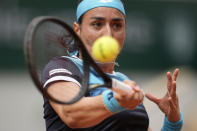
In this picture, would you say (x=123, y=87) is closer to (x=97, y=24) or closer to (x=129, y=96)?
(x=129, y=96)

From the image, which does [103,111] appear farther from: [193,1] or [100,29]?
[193,1]

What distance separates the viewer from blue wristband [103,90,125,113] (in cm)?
204

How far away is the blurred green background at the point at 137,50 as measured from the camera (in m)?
6.39

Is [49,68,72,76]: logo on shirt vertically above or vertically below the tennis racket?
below

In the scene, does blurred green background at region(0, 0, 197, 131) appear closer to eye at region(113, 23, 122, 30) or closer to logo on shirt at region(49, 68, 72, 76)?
eye at region(113, 23, 122, 30)

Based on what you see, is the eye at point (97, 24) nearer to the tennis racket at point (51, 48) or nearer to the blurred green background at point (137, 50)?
the tennis racket at point (51, 48)

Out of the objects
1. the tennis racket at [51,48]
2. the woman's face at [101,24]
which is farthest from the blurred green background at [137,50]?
the tennis racket at [51,48]

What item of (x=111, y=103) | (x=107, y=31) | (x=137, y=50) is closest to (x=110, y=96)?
(x=111, y=103)

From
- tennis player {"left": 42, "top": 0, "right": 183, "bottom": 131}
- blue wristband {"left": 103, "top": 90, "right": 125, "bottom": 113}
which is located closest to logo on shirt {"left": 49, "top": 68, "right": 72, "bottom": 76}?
tennis player {"left": 42, "top": 0, "right": 183, "bottom": 131}

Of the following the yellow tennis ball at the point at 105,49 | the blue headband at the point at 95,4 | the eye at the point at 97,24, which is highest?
the blue headband at the point at 95,4

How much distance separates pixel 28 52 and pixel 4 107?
190 inches

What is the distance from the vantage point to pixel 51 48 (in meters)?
2.20

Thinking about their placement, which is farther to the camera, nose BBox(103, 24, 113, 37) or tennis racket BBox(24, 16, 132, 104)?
nose BBox(103, 24, 113, 37)

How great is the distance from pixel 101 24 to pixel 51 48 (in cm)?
54
